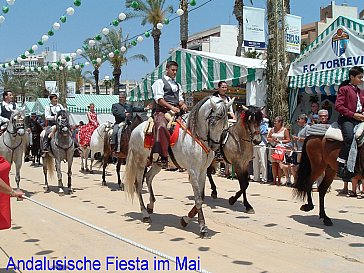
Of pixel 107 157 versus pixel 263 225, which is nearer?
pixel 263 225

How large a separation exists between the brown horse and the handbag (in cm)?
371

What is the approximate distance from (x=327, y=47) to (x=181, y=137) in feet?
24.0

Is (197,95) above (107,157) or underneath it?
above

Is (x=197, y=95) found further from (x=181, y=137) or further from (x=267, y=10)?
(x=181, y=137)

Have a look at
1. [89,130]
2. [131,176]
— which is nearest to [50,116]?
[131,176]

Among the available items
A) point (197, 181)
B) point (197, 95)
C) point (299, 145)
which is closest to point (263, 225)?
point (197, 181)

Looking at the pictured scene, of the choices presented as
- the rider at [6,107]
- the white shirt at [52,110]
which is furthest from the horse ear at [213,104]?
the rider at [6,107]

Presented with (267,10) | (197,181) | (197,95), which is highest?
(267,10)

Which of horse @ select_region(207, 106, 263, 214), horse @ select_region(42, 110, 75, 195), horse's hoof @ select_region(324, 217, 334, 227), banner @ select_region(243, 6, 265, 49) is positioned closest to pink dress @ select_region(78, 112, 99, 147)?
horse @ select_region(42, 110, 75, 195)

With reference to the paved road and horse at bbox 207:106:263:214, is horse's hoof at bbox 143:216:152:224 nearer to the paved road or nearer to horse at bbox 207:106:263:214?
the paved road

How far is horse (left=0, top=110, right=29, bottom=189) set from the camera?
32.0ft

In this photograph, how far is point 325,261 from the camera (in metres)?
5.16

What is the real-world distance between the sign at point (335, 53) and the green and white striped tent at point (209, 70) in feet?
5.09

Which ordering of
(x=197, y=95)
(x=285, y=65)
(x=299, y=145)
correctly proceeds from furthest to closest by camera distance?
1. (x=197, y=95)
2. (x=285, y=65)
3. (x=299, y=145)
